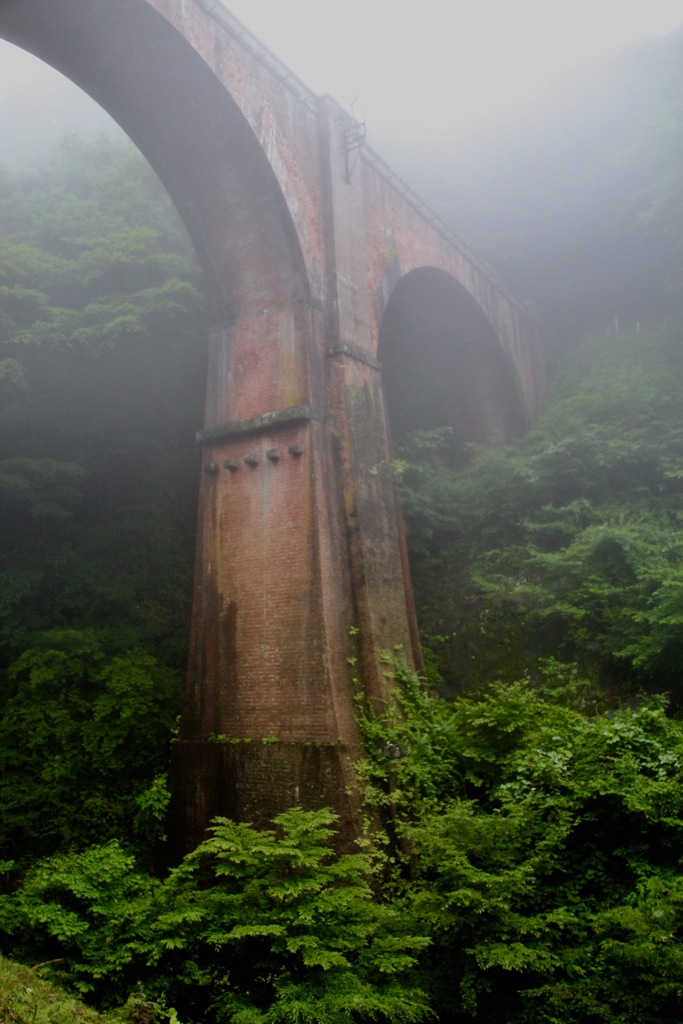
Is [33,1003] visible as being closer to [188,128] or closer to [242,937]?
[242,937]

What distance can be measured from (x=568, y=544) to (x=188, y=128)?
23.3 feet

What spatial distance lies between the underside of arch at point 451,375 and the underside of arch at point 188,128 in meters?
5.45

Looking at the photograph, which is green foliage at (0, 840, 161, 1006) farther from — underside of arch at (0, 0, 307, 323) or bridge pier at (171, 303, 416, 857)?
underside of arch at (0, 0, 307, 323)

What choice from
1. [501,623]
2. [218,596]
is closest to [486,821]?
[218,596]

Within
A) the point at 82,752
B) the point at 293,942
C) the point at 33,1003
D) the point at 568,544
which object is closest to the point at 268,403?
the point at 82,752

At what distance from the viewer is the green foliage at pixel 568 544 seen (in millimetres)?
8266

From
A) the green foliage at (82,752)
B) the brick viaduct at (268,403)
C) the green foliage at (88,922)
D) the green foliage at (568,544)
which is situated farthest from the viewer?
the green foliage at (568,544)

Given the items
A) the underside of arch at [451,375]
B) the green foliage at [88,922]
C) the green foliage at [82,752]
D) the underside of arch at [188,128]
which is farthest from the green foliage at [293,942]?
the underside of arch at [451,375]

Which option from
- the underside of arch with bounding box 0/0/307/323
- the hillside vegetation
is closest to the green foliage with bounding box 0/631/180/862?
the hillside vegetation

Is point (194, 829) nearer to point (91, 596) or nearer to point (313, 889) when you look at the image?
point (313, 889)

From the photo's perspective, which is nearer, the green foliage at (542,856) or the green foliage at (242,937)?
the green foliage at (242,937)

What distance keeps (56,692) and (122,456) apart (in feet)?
18.2

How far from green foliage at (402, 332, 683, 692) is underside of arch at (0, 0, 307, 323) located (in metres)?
4.39

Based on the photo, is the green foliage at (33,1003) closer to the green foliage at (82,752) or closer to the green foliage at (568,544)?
the green foliage at (82,752)
